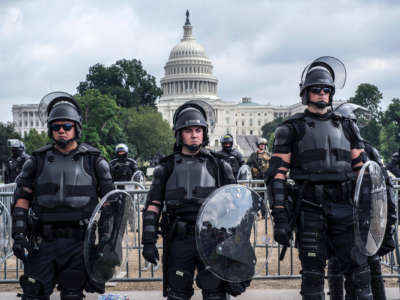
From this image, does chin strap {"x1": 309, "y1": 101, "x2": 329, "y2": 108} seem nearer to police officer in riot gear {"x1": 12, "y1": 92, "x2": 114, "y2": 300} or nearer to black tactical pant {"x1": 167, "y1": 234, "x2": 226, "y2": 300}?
black tactical pant {"x1": 167, "y1": 234, "x2": 226, "y2": 300}

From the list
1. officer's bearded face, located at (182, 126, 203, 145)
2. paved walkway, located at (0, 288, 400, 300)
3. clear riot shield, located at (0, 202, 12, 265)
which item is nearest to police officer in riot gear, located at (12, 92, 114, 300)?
officer's bearded face, located at (182, 126, 203, 145)

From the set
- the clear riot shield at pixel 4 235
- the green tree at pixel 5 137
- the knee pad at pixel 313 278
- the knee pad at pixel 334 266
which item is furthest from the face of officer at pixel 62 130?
the green tree at pixel 5 137

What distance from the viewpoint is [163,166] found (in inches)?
228

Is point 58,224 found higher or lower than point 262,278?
higher

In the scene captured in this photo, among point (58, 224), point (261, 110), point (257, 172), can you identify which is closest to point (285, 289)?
point (58, 224)

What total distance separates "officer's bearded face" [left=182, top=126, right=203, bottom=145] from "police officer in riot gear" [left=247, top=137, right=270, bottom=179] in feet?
37.1

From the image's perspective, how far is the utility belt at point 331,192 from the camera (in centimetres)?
589

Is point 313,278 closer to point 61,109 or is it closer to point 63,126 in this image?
point 63,126

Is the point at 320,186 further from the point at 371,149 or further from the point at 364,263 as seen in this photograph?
the point at 371,149

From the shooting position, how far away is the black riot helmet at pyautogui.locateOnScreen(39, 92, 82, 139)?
5922 millimetres

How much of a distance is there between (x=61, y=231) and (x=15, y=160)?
11.4 m

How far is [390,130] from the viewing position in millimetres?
79250

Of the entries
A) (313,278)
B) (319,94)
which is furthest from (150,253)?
(319,94)

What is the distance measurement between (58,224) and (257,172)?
1178 centimetres
